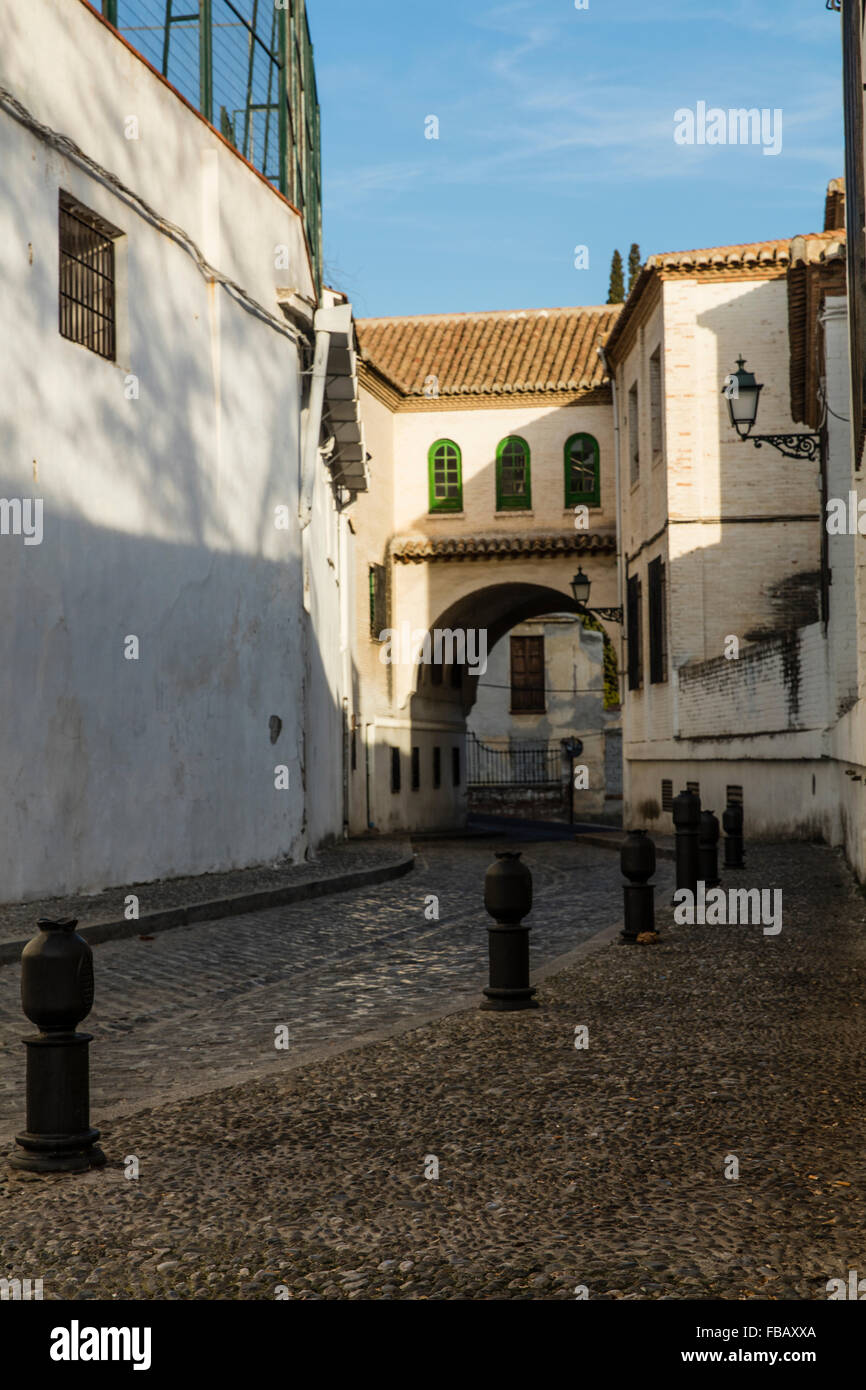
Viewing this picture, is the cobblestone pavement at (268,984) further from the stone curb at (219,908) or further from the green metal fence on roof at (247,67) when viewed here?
the green metal fence on roof at (247,67)

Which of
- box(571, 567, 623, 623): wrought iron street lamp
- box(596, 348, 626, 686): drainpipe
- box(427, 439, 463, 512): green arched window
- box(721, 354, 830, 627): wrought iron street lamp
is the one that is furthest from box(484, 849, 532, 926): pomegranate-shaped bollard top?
box(427, 439, 463, 512): green arched window

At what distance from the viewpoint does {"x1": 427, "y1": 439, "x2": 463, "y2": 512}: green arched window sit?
32.1 metres

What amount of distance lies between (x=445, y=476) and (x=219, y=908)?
20.9 metres

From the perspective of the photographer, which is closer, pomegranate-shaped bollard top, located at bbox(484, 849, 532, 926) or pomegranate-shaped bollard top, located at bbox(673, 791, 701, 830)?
pomegranate-shaped bollard top, located at bbox(484, 849, 532, 926)

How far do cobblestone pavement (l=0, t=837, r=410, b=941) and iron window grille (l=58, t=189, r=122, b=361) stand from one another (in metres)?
4.58

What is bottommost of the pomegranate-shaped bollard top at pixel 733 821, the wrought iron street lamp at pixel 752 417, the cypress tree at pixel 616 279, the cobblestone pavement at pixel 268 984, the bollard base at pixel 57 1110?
the cobblestone pavement at pixel 268 984

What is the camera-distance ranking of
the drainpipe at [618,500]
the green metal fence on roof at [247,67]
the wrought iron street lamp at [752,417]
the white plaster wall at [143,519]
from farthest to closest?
the drainpipe at [618,500] < the wrought iron street lamp at [752,417] < the green metal fence on roof at [247,67] < the white plaster wall at [143,519]

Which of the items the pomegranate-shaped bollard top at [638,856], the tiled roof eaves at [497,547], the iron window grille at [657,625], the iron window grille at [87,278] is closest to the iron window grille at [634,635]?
the iron window grille at [657,625]

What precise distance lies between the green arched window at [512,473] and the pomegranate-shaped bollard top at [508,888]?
25.0 meters

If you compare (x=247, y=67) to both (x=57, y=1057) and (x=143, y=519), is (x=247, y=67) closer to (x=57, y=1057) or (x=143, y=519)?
(x=143, y=519)

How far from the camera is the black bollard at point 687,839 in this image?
12.0m

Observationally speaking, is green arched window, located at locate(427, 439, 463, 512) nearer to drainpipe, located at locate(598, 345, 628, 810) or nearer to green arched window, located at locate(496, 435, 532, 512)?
green arched window, located at locate(496, 435, 532, 512)

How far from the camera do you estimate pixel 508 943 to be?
7.43m
